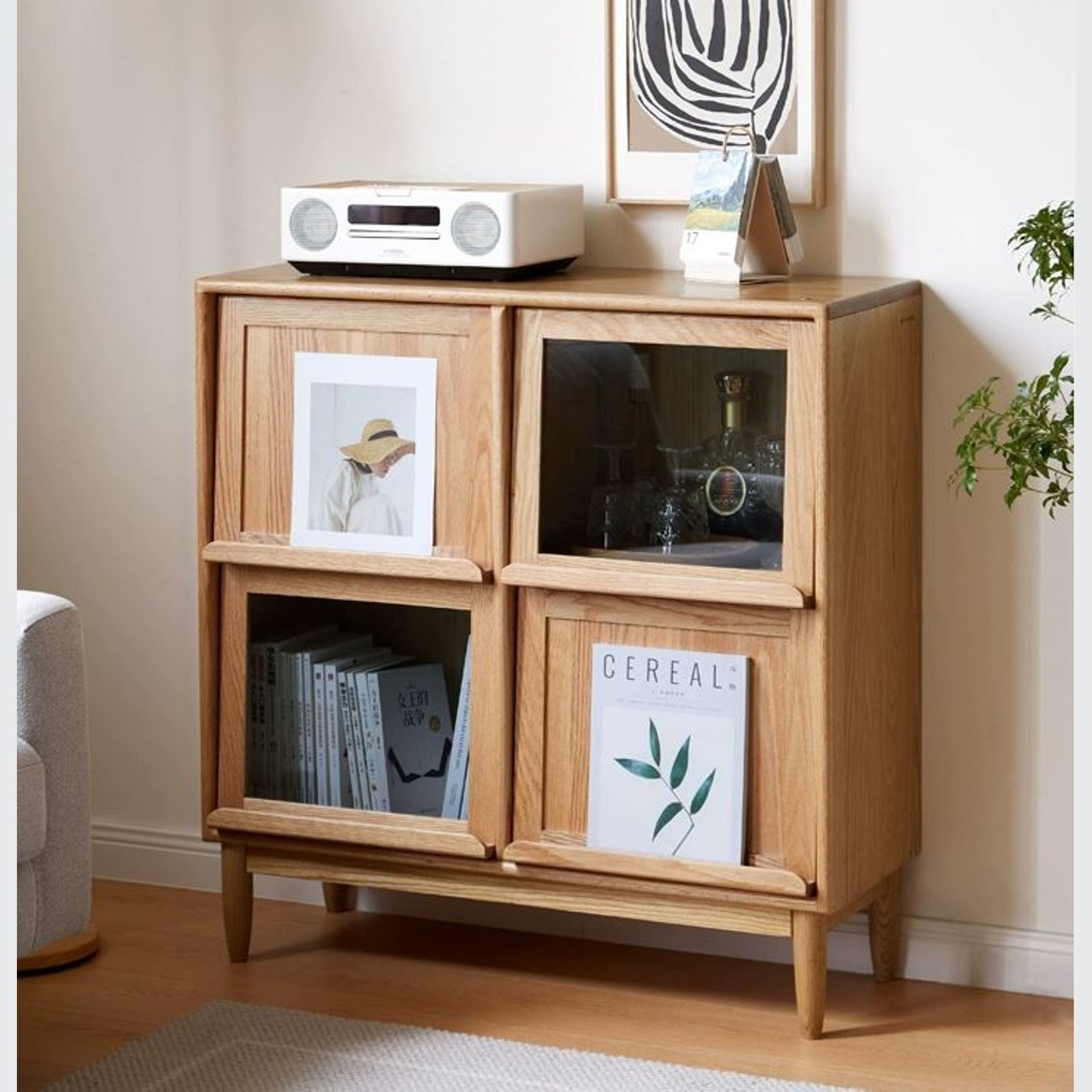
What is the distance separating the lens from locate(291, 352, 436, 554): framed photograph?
2840mm

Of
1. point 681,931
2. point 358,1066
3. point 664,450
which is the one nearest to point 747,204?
point 664,450

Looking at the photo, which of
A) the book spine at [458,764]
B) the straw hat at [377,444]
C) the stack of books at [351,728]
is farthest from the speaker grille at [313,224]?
the book spine at [458,764]

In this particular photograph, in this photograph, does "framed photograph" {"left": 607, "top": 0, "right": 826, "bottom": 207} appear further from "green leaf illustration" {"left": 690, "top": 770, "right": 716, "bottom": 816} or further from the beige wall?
"green leaf illustration" {"left": 690, "top": 770, "right": 716, "bottom": 816}

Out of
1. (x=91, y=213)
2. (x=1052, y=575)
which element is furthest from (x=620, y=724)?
(x=91, y=213)

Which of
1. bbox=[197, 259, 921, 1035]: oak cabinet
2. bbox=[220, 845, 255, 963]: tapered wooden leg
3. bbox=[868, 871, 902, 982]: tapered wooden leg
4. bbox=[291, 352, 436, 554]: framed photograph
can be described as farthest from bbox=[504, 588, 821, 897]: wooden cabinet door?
bbox=[220, 845, 255, 963]: tapered wooden leg

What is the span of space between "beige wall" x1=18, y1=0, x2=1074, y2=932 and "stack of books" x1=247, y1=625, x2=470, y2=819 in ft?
1.54

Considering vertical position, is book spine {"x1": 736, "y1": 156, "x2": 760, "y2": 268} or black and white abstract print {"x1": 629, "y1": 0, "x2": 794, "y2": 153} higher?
black and white abstract print {"x1": 629, "y1": 0, "x2": 794, "y2": 153}

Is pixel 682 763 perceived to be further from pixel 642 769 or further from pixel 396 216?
pixel 396 216

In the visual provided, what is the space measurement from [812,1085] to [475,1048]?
0.46 meters

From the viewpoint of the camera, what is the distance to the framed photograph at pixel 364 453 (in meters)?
2.84

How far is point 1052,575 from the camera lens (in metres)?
2.89

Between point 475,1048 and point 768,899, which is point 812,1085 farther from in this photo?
point 475,1048

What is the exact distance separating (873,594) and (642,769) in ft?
1.31

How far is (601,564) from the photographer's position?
9.04ft
